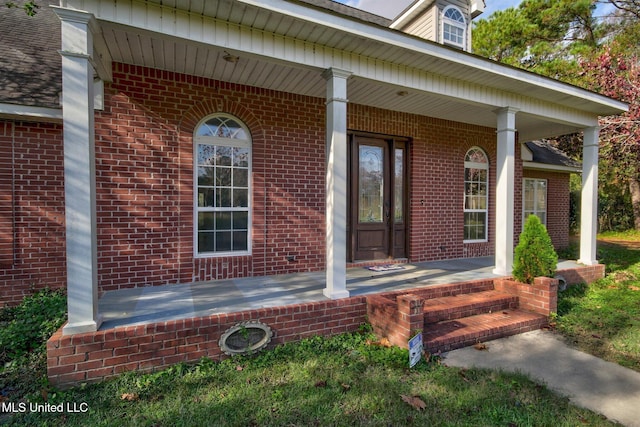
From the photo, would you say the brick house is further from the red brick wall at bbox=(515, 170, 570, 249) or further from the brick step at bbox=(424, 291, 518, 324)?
the red brick wall at bbox=(515, 170, 570, 249)

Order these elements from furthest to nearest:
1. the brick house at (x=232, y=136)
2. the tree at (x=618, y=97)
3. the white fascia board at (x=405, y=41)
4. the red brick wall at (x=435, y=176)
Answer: the tree at (x=618, y=97) < the red brick wall at (x=435, y=176) < the white fascia board at (x=405, y=41) < the brick house at (x=232, y=136)

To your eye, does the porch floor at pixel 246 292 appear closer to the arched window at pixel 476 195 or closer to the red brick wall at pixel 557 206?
the arched window at pixel 476 195

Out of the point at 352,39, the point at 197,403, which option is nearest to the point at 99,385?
the point at 197,403

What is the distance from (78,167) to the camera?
2.79 metres

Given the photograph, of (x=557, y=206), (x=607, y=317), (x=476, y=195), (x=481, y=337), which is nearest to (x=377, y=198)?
(x=476, y=195)

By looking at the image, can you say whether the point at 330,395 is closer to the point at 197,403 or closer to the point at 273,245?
the point at 197,403

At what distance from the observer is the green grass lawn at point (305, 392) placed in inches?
94.5

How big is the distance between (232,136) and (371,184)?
8.84ft

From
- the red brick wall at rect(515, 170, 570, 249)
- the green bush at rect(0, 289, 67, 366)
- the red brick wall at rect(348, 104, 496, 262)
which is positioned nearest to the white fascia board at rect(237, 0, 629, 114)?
the red brick wall at rect(348, 104, 496, 262)

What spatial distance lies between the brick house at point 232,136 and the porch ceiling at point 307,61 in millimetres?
25

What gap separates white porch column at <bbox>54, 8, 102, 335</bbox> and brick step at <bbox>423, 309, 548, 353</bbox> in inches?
129

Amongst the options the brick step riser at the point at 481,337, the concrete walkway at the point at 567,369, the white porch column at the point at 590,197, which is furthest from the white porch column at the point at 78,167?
the white porch column at the point at 590,197

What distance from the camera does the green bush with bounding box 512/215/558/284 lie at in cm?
457

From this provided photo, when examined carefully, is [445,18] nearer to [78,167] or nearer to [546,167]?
[546,167]
